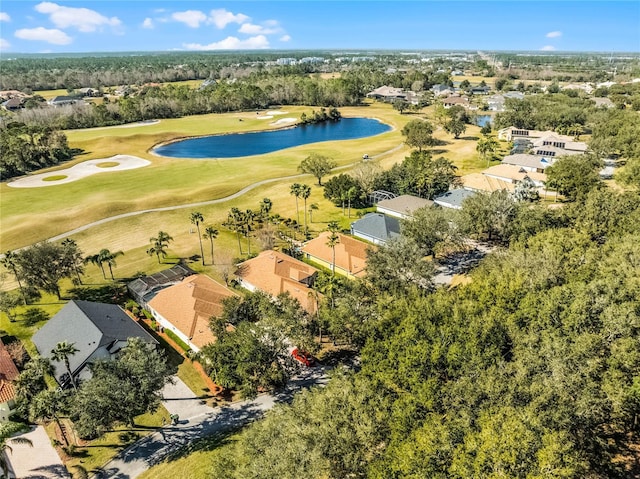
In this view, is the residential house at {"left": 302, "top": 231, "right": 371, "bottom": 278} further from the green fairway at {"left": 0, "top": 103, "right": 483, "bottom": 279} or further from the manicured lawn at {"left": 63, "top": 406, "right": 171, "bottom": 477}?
the manicured lawn at {"left": 63, "top": 406, "right": 171, "bottom": 477}

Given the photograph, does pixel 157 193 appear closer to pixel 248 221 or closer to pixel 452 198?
pixel 248 221

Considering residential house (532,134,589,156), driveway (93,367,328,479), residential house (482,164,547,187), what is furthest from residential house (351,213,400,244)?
residential house (532,134,589,156)

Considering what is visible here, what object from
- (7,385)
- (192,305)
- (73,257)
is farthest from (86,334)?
(73,257)

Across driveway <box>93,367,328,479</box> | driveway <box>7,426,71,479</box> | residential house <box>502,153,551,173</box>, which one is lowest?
driveway <box>7,426,71,479</box>

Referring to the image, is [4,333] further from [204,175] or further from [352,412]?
[204,175]

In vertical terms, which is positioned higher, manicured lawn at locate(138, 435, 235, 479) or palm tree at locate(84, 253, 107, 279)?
palm tree at locate(84, 253, 107, 279)

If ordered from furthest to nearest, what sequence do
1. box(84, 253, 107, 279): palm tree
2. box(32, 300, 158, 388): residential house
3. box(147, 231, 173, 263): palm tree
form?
box(147, 231, 173, 263): palm tree → box(84, 253, 107, 279): palm tree → box(32, 300, 158, 388): residential house

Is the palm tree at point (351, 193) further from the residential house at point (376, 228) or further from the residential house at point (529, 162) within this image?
the residential house at point (529, 162)
